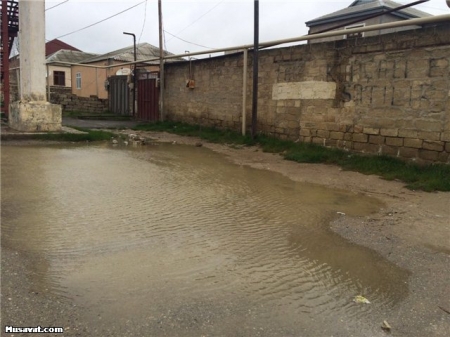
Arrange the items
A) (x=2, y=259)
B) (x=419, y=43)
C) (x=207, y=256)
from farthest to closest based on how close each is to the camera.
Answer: (x=419, y=43), (x=207, y=256), (x=2, y=259)

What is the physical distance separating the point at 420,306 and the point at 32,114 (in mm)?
9827

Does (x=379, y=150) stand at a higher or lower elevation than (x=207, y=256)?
higher

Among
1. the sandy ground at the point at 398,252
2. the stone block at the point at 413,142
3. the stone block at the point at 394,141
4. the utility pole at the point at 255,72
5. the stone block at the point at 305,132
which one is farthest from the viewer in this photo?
the utility pole at the point at 255,72

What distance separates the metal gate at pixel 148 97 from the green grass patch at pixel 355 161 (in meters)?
4.63

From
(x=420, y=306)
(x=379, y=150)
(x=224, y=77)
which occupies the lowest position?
(x=420, y=306)

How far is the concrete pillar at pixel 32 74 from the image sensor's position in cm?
951

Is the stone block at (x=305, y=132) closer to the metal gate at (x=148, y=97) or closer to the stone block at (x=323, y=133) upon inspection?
the stone block at (x=323, y=133)

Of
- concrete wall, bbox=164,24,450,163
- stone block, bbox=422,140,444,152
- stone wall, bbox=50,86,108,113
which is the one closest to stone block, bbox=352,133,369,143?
concrete wall, bbox=164,24,450,163

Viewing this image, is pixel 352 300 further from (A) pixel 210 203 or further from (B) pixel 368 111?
(B) pixel 368 111

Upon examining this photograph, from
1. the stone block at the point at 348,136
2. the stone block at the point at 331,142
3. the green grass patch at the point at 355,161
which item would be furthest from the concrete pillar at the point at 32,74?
the stone block at the point at 348,136

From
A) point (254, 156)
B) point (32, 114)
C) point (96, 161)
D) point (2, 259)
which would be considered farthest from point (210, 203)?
point (32, 114)

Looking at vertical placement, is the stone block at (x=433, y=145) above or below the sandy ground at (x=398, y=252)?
above

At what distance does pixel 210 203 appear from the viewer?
4.72m

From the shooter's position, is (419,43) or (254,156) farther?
(254,156)
